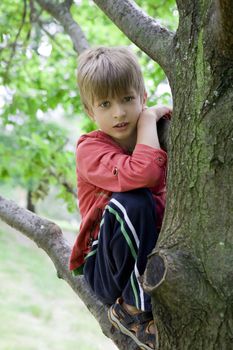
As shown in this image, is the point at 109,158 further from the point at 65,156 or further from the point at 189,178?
the point at 65,156

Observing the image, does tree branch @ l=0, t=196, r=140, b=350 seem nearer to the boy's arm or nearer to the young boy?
the young boy

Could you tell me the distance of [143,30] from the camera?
1.85 m

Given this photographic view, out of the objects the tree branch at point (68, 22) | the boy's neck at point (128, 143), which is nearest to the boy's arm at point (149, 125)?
the boy's neck at point (128, 143)

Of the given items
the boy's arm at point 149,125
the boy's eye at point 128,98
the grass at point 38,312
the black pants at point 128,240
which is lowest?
the grass at point 38,312

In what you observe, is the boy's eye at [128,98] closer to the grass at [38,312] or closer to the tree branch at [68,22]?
the tree branch at [68,22]

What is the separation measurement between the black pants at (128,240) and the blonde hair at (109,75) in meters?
0.37

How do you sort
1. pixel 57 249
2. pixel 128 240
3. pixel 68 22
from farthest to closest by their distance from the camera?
1. pixel 68 22
2. pixel 57 249
3. pixel 128 240

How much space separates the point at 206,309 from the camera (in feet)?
4.68

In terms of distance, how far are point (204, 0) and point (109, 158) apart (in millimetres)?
591

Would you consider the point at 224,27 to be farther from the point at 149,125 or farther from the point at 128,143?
the point at 128,143

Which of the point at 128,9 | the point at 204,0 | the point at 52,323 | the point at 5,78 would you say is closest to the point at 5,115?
the point at 5,78

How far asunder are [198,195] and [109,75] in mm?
588

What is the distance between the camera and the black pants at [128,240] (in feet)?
5.53

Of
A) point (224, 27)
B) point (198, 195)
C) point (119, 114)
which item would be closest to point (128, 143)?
point (119, 114)
